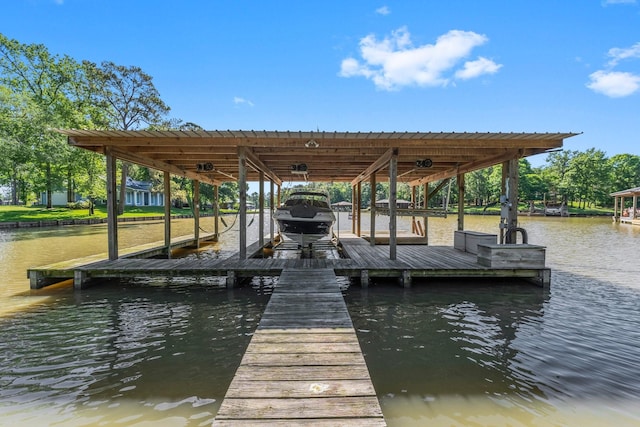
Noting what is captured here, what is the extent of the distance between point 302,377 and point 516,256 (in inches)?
252

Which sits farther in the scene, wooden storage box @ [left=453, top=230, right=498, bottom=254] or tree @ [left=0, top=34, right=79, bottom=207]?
tree @ [left=0, top=34, right=79, bottom=207]

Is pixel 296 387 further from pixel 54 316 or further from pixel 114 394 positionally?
pixel 54 316

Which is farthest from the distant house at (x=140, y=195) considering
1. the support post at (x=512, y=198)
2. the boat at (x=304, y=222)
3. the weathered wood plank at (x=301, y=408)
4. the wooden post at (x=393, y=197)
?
the weathered wood plank at (x=301, y=408)

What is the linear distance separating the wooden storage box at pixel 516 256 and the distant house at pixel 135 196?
47.3 m

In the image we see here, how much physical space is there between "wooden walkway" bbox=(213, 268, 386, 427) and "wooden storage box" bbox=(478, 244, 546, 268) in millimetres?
4430

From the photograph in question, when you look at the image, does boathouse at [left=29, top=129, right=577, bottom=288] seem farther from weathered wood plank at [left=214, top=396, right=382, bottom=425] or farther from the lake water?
weathered wood plank at [left=214, top=396, right=382, bottom=425]

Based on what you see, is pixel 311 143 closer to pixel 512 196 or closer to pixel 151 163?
pixel 512 196

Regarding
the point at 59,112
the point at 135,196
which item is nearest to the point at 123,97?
the point at 59,112

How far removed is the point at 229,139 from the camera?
299 inches

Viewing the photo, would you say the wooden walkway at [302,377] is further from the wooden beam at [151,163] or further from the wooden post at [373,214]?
the wooden post at [373,214]

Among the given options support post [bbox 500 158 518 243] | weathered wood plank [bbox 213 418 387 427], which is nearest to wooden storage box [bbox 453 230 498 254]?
support post [bbox 500 158 518 243]

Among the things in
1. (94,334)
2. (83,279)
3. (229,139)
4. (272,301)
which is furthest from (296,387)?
(83,279)

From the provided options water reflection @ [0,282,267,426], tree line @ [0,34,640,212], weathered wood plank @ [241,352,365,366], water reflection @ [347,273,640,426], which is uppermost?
tree line @ [0,34,640,212]

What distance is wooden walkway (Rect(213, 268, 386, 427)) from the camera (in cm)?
225
